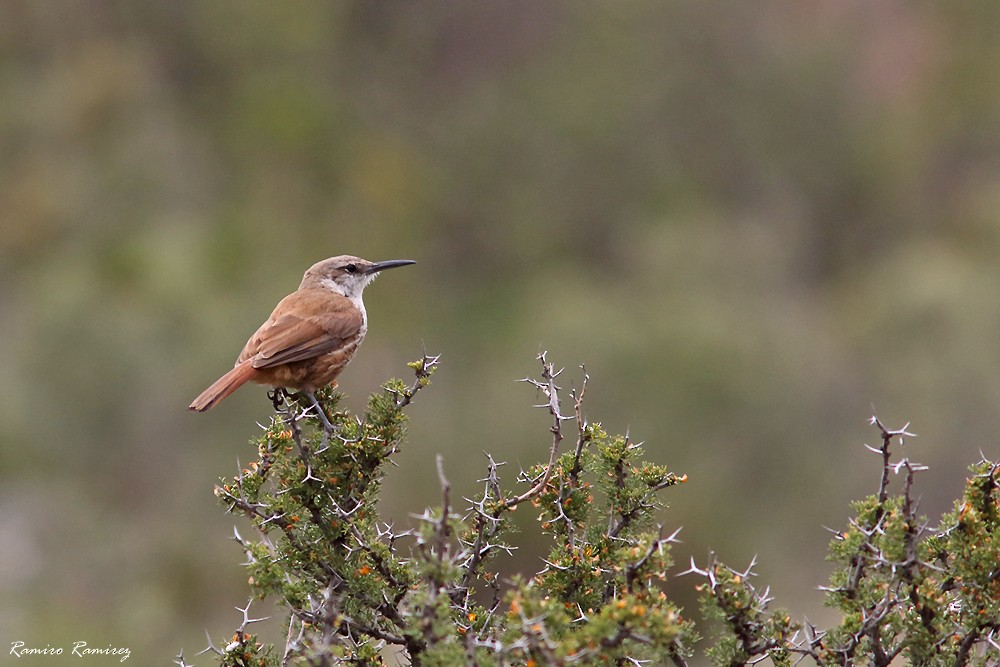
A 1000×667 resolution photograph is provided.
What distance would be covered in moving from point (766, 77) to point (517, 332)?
15172mm

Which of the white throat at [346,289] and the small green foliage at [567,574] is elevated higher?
the white throat at [346,289]

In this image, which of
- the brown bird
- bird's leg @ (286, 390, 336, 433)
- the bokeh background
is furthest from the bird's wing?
the bokeh background

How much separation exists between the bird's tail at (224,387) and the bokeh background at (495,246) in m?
11.0

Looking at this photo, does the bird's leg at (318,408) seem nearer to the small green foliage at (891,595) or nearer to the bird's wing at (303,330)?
the bird's wing at (303,330)

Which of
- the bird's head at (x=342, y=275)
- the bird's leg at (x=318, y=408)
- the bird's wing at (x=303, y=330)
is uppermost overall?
the bird's head at (x=342, y=275)

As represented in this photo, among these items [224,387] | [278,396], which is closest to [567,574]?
[224,387]

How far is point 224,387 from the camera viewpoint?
552 centimetres

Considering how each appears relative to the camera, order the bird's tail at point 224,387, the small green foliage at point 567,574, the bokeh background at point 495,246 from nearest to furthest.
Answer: the small green foliage at point 567,574, the bird's tail at point 224,387, the bokeh background at point 495,246

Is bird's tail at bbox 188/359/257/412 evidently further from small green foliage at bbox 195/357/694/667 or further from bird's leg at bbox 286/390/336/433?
small green foliage at bbox 195/357/694/667

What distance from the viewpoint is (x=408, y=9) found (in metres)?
50.3

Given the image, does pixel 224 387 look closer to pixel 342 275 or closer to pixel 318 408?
pixel 318 408

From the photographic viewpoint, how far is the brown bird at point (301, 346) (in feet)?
18.8

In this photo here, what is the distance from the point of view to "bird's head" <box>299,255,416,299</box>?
7.05 meters

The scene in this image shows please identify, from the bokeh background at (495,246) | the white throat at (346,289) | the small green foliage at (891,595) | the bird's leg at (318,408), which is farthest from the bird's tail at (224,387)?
the bokeh background at (495,246)
